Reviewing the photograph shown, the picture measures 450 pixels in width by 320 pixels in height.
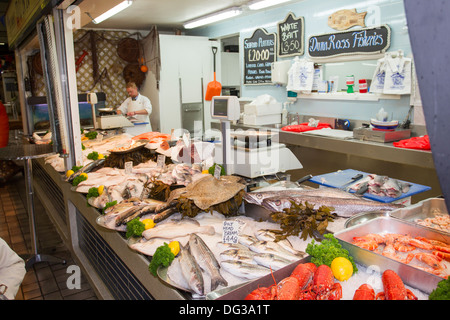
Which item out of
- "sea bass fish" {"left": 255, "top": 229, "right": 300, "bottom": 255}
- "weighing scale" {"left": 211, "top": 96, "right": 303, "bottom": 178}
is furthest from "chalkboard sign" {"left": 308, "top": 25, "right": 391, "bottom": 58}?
"sea bass fish" {"left": 255, "top": 229, "right": 300, "bottom": 255}

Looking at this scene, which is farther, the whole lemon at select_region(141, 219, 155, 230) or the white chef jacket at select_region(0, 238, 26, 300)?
the whole lemon at select_region(141, 219, 155, 230)

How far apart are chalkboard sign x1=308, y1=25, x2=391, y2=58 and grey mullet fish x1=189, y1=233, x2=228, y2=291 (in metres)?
4.36

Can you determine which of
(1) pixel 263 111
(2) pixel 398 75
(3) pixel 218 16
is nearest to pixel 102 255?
(1) pixel 263 111

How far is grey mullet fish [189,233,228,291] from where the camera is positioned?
64.3 inches

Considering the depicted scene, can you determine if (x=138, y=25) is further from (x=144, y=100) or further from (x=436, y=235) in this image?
(x=436, y=235)

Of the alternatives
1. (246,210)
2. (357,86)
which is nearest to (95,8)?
(246,210)

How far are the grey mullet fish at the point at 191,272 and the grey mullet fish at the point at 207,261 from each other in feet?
0.10

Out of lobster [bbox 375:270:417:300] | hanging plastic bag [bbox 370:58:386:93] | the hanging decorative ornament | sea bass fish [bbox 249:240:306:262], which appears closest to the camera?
lobster [bbox 375:270:417:300]

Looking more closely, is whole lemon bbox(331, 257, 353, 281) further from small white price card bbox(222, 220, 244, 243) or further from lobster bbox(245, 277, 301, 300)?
small white price card bbox(222, 220, 244, 243)

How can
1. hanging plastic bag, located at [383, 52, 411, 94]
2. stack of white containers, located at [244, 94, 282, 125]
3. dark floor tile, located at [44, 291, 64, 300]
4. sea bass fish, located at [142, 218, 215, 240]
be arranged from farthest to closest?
stack of white containers, located at [244, 94, 282, 125] < hanging plastic bag, located at [383, 52, 411, 94] < dark floor tile, located at [44, 291, 64, 300] < sea bass fish, located at [142, 218, 215, 240]

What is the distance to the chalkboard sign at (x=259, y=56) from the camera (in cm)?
716

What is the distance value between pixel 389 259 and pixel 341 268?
0.21m

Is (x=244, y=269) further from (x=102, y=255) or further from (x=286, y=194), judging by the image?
(x=102, y=255)

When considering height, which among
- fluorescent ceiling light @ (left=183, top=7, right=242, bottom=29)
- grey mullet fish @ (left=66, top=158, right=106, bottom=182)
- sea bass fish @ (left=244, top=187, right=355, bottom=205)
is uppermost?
fluorescent ceiling light @ (left=183, top=7, right=242, bottom=29)
